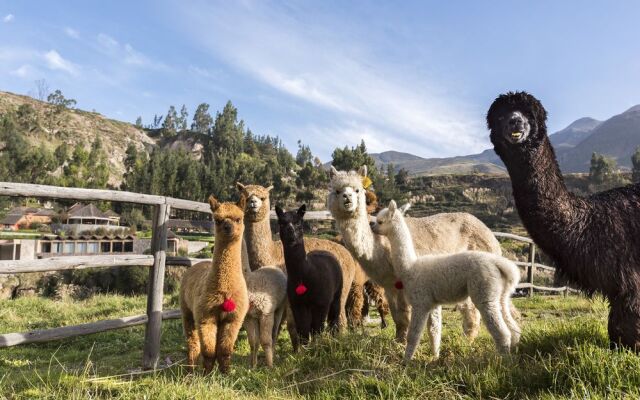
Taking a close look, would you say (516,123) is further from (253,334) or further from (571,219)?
(253,334)

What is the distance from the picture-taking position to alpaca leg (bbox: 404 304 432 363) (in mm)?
3667

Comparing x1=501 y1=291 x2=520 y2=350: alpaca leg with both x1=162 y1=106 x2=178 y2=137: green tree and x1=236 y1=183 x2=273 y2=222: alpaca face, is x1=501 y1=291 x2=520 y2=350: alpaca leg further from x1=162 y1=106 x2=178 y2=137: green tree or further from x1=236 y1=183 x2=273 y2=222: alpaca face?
x1=162 y1=106 x2=178 y2=137: green tree

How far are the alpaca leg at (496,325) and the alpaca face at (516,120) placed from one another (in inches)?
49.2

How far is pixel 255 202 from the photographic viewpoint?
5.16m

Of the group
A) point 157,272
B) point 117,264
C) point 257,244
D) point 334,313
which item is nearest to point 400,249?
point 334,313

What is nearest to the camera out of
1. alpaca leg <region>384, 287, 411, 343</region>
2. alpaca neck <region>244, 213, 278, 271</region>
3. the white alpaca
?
the white alpaca

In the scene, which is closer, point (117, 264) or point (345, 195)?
point (345, 195)

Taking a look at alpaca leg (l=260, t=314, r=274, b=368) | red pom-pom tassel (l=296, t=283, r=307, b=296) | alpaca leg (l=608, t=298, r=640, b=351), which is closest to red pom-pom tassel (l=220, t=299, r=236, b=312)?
alpaca leg (l=260, t=314, r=274, b=368)

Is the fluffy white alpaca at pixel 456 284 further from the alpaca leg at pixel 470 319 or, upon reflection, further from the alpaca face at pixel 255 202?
the alpaca face at pixel 255 202

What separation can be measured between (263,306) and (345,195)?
1366 mm

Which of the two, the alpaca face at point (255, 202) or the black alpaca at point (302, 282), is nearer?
the black alpaca at point (302, 282)

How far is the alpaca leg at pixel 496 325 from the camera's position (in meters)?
3.39

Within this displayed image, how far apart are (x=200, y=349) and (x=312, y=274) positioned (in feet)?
4.25

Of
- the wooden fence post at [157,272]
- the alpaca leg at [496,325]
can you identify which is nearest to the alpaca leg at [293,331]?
the wooden fence post at [157,272]
